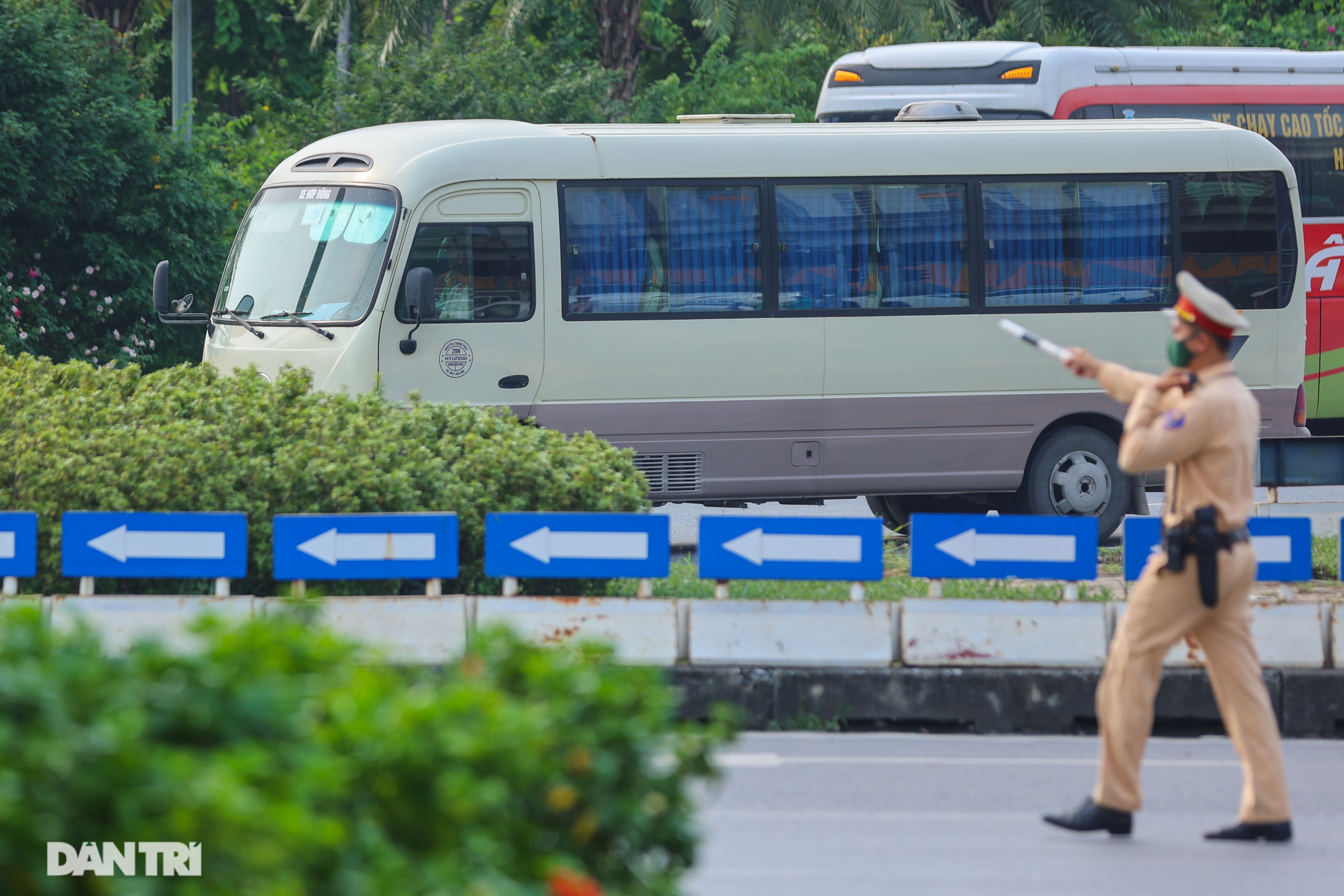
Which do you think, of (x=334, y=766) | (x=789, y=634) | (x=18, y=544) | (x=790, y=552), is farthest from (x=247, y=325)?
(x=334, y=766)

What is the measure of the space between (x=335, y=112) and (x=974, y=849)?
55.8ft

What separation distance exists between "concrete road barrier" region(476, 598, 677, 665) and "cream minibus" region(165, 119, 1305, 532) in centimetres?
405

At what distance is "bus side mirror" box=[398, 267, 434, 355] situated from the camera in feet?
35.4

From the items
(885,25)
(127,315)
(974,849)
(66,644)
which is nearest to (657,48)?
(885,25)

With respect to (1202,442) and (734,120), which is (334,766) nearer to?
(1202,442)

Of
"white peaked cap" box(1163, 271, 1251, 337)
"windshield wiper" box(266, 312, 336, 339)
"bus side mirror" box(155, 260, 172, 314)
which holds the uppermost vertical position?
"bus side mirror" box(155, 260, 172, 314)

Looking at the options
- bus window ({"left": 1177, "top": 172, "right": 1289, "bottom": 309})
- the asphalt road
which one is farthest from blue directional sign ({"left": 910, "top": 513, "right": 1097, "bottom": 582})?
bus window ({"left": 1177, "top": 172, "right": 1289, "bottom": 309})

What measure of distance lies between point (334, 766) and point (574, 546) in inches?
182

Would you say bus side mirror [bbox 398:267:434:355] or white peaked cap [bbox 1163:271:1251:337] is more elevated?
bus side mirror [bbox 398:267:434:355]

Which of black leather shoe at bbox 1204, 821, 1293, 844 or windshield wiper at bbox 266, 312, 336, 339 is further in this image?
windshield wiper at bbox 266, 312, 336, 339

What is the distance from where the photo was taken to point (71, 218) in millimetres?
16953

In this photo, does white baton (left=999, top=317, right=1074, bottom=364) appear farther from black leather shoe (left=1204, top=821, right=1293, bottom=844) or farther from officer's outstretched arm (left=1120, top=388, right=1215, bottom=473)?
black leather shoe (left=1204, top=821, right=1293, bottom=844)

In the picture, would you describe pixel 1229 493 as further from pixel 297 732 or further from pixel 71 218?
pixel 71 218
